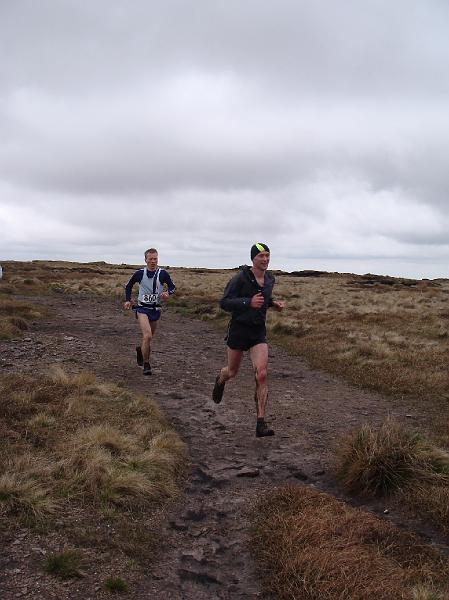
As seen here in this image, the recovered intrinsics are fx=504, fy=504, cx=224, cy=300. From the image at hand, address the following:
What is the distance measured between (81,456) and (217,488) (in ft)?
5.28

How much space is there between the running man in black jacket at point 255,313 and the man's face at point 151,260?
3813mm

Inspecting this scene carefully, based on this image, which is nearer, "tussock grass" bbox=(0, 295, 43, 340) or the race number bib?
the race number bib

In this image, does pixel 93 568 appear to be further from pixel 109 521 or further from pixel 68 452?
pixel 68 452

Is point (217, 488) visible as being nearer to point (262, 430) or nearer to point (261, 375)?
point (262, 430)

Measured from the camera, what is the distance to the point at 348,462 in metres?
6.06

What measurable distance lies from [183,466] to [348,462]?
204 cm

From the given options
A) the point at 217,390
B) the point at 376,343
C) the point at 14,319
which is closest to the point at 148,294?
the point at 217,390

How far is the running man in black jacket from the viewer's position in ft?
24.2

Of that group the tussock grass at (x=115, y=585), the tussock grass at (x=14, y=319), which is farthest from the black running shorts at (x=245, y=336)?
the tussock grass at (x=14, y=319)

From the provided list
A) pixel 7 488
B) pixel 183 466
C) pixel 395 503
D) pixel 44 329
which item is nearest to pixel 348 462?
pixel 395 503

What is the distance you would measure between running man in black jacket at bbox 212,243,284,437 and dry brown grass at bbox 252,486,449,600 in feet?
7.46

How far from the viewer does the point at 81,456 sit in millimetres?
5773

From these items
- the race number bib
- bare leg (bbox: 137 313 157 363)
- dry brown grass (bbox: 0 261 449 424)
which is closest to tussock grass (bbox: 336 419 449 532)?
dry brown grass (bbox: 0 261 449 424)

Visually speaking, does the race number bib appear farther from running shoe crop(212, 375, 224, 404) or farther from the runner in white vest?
running shoe crop(212, 375, 224, 404)
